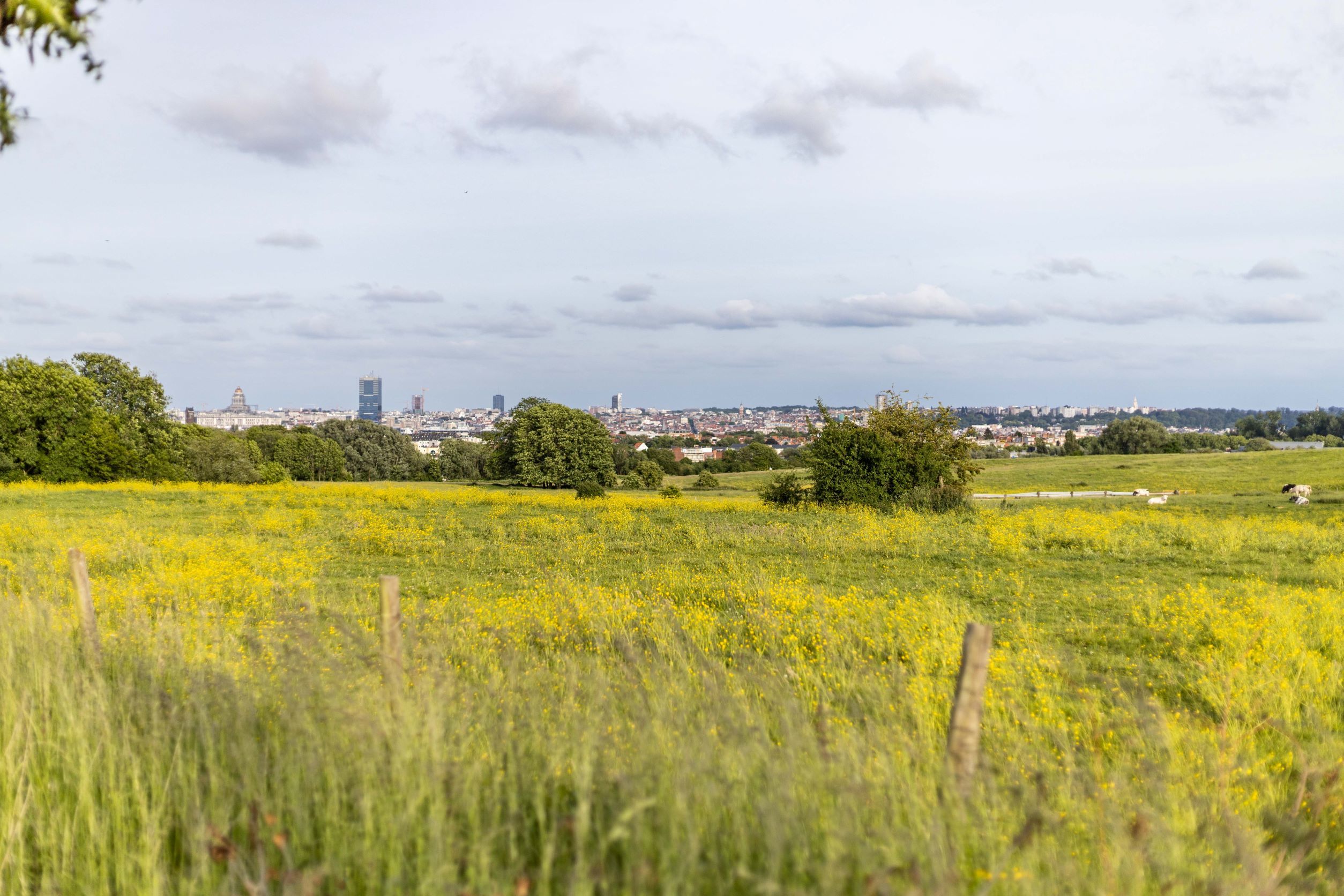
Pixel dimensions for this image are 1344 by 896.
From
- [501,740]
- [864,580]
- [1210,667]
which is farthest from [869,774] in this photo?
[864,580]

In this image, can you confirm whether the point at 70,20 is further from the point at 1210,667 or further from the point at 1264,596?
the point at 1264,596

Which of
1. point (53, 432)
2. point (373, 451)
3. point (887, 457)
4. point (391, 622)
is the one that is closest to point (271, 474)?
point (53, 432)

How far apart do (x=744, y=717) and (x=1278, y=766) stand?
384 centimetres

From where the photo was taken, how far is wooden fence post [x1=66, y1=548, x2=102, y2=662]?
232 inches

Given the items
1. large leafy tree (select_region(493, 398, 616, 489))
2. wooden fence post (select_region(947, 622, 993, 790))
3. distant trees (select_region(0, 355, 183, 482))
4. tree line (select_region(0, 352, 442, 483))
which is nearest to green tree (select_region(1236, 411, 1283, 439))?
large leafy tree (select_region(493, 398, 616, 489))

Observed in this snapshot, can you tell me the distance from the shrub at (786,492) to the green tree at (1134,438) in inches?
2610

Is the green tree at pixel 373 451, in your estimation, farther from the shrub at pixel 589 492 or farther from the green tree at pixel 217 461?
the shrub at pixel 589 492

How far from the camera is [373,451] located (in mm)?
104500

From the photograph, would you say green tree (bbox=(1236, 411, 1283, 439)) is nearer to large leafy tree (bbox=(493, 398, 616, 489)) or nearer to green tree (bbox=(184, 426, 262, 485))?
large leafy tree (bbox=(493, 398, 616, 489))

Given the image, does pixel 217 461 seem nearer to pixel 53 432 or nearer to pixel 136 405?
pixel 136 405

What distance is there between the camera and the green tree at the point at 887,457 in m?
26.7

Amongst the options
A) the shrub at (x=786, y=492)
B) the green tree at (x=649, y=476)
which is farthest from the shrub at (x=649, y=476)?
the shrub at (x=786, y=492)

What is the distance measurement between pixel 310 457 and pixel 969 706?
307 ft

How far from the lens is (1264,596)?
10.9 metres
